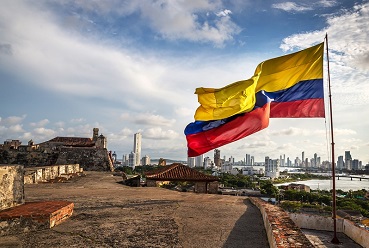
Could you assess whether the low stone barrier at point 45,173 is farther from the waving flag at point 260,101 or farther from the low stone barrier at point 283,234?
the low stone barrier at point 283,234

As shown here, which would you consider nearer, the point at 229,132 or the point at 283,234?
the point at 283,234

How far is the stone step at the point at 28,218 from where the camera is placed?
3928 millimetres

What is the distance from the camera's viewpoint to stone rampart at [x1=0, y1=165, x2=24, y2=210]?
4.25 metres

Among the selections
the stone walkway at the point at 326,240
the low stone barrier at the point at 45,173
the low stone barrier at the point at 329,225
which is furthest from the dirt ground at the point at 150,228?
the low stone barrier at the point at 45,173

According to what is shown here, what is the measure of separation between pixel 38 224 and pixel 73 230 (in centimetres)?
48

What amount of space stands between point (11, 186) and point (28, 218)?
2.29 feet

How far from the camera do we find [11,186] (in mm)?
4434

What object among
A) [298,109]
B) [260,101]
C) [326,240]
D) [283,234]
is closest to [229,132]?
[260,101]

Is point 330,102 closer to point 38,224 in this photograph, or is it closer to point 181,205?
point 181,205

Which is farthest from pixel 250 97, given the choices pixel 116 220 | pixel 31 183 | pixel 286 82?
pixel 31 183

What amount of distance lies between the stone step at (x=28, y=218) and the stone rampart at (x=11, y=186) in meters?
0.12

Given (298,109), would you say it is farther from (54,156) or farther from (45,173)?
(54,156)

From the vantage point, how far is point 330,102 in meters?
6.34

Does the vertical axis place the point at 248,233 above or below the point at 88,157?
below
